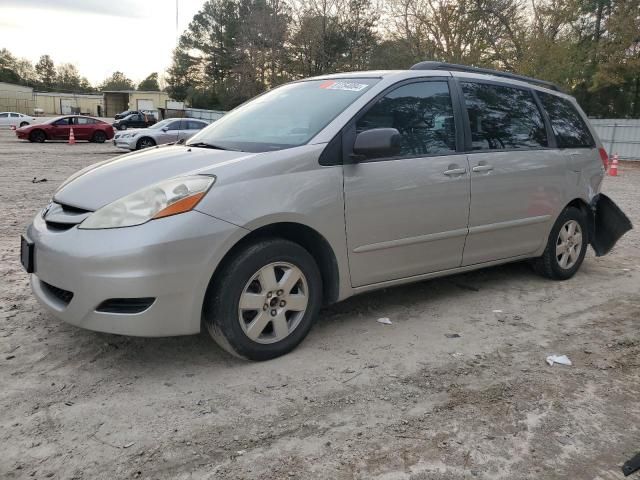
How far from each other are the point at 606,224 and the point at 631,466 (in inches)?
143

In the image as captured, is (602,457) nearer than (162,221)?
Yes

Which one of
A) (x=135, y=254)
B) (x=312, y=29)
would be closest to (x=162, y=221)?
(x=135, y=254)

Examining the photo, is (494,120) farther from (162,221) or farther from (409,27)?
(409,27)

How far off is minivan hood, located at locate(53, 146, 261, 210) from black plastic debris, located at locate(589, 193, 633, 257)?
12.6 feet

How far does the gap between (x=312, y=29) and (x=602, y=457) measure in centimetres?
3769

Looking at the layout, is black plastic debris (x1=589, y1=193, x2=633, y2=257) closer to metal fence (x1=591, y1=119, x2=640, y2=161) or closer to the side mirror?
the side mirror

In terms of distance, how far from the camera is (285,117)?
3.92 m

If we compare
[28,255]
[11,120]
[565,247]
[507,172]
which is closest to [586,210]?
[565,247]

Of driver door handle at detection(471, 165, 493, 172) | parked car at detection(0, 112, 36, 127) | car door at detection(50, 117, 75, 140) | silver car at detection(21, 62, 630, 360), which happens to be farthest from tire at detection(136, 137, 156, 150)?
parked car at detection(0, 112, 36, 127)

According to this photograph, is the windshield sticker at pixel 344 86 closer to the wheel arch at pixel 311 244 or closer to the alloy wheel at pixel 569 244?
the wheel arch at pixel 311 244

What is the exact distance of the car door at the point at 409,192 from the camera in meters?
3.65

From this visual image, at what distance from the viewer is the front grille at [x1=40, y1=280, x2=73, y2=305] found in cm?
308

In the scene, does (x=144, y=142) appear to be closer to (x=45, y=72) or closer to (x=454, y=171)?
(x=454, y=171)

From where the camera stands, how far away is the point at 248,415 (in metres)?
2.79
